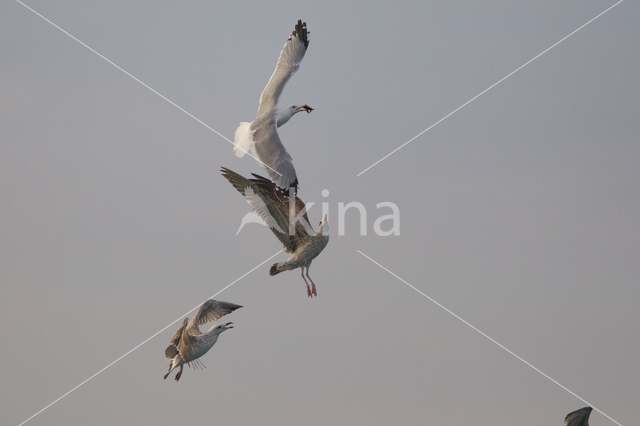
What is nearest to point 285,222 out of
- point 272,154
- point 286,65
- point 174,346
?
point 272,154

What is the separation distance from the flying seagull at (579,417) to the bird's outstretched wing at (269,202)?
7.07 m

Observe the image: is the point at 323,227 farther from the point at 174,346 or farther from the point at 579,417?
the point at 579,417

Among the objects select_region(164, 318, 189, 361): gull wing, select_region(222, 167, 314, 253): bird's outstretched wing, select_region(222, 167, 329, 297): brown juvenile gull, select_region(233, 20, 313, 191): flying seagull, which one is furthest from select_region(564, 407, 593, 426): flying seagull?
select_region(164, 318, 189, 361): gull wing

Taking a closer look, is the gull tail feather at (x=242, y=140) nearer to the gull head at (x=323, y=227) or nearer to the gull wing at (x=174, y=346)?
the gull head at (x=323, y=227)

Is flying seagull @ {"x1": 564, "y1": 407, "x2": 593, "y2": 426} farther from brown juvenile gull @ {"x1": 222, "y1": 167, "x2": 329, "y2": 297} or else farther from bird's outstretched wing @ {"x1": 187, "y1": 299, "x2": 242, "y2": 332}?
bird's outstretched wing @ {"x1": 187, "y1": 299, "x2": 242, "y2": 332}

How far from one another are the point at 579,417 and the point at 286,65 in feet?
41.0

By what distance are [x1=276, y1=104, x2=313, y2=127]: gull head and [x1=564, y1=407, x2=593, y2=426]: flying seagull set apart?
10.0 m

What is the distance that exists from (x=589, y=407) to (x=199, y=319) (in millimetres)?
9340

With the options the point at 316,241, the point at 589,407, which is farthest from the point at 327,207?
the point at 589,407

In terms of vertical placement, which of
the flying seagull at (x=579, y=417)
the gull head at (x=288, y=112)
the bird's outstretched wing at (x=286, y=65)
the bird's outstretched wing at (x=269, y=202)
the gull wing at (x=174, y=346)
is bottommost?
the flying seagull at (x=579, y=417)

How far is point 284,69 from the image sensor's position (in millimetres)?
24656

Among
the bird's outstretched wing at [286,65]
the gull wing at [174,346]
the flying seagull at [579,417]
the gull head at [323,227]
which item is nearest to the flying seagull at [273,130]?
the bird's outstretched wing at [286,65]

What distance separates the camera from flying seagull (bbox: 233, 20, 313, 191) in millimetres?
20439

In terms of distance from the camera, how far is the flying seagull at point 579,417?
1906cm
